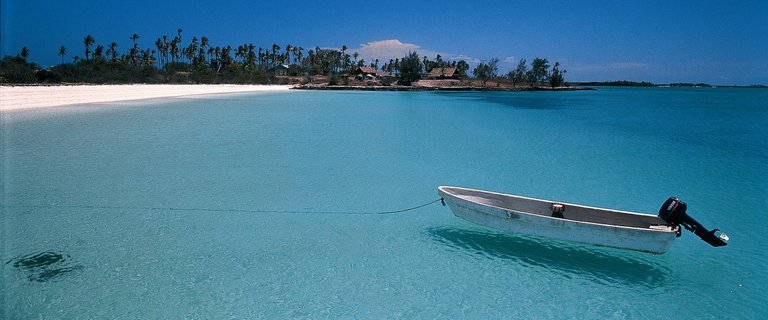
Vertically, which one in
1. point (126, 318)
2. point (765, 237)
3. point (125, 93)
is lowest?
point (126, 318)

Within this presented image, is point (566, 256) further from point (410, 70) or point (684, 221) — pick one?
point (410, 70)

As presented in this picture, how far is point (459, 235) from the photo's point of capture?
768 cm

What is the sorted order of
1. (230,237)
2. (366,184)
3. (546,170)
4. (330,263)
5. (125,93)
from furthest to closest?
(125,93)
(546,170)
(366,184)
(230,237)
(330,263)

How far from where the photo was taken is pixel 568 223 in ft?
20.2

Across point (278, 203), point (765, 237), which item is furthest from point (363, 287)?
point (765, 237)

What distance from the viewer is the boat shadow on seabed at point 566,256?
6160mm

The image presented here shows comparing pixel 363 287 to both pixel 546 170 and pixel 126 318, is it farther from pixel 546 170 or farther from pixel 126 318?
pixel 546 170

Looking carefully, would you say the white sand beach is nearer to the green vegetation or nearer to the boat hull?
the boat hull

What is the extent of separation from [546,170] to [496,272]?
8055mm

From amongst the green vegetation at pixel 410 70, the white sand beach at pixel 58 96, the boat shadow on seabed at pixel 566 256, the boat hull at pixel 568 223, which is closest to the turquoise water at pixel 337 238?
the boat shadow on seabed at pixel 566 256

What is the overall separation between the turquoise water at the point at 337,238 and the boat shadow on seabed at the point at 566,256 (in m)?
0.03

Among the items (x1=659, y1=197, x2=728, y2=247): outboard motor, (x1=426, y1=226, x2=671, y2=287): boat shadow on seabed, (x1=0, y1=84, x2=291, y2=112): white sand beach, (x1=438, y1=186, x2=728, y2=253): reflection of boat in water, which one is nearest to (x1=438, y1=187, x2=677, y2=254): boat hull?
(x1=438, y1=186, x2=728, y2=253): reflection of boat in water

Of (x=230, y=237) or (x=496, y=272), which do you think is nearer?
(x=496, y=272)

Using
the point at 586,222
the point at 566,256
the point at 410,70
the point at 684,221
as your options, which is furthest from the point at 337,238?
the point at 410,70
